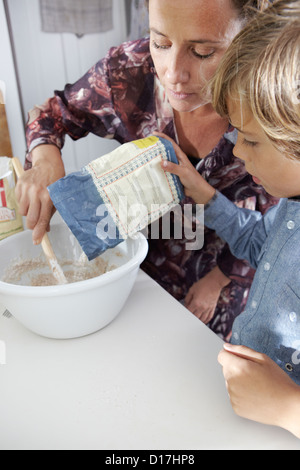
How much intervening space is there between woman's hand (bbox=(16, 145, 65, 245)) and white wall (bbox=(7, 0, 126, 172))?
36 centimetres

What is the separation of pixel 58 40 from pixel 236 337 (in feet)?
3.03

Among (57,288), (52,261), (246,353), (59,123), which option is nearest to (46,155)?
(59,123)

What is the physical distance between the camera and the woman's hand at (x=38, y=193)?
32.5 inches

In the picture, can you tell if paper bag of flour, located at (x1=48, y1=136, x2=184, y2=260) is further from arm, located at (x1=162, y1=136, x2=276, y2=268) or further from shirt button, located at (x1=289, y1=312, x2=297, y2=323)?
shirt button, located at (x1=289, y1=312, x2=297, y2=323)

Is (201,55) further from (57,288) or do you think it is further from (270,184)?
(57,288)

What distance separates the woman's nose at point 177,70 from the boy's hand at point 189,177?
0.34ft

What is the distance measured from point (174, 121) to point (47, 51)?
0.48 m

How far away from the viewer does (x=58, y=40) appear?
3.84 feet

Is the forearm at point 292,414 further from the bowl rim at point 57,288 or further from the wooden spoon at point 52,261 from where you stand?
the wooden spoon at point 52,261

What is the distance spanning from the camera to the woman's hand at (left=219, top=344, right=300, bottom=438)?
535 millimetres

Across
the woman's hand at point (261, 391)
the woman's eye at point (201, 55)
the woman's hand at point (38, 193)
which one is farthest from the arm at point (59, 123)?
the woman's hand at point (261, 391)
